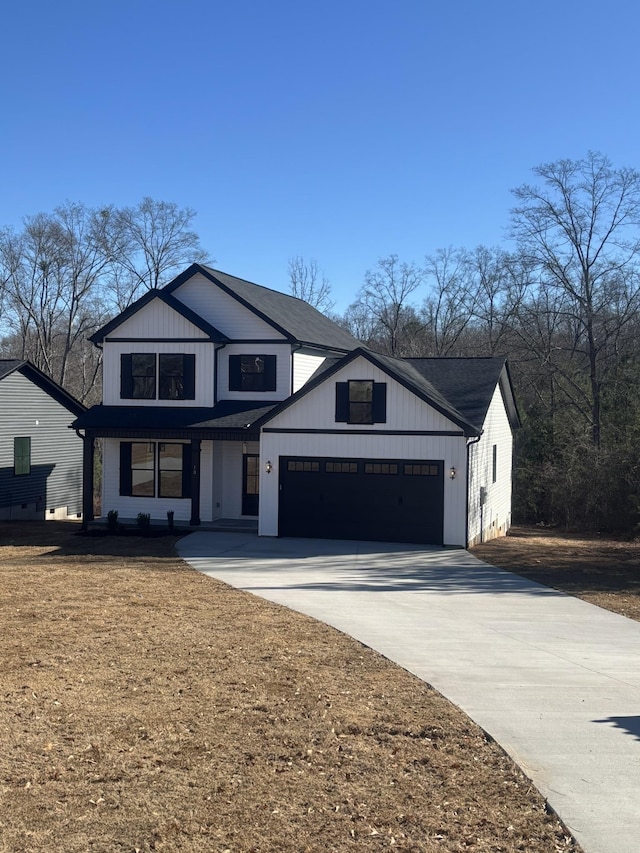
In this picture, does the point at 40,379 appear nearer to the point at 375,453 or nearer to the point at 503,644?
the point at 375,453

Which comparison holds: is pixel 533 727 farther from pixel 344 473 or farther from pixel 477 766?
pixel 344 473

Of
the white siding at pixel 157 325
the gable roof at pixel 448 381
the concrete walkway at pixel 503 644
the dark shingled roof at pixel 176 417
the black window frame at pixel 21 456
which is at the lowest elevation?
the concrete walkway at pixel 503 644

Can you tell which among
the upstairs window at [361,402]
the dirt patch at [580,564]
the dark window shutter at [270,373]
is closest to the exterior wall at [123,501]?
the dark window shutter at [270,373]

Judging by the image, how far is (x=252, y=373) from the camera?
2595 cm

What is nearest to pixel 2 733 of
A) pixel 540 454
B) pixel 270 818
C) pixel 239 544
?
pixel 270 818

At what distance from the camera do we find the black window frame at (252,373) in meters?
25.8

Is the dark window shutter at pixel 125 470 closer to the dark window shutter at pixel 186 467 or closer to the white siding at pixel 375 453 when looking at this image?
the dark window shutter at pixel 186 467

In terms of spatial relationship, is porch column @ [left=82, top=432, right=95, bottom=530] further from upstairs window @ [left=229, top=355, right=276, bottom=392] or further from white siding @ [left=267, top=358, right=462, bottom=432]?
white siding @ [left=267, top=358, right=462, bottom=432]

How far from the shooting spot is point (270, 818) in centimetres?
612

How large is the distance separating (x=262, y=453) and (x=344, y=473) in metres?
2.35

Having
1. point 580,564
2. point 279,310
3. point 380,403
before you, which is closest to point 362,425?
point 380,403

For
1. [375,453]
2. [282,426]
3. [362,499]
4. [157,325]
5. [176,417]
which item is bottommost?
[362,499]

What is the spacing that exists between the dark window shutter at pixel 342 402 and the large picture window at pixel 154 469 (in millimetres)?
5456

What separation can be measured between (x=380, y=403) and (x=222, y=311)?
22.0 feet
